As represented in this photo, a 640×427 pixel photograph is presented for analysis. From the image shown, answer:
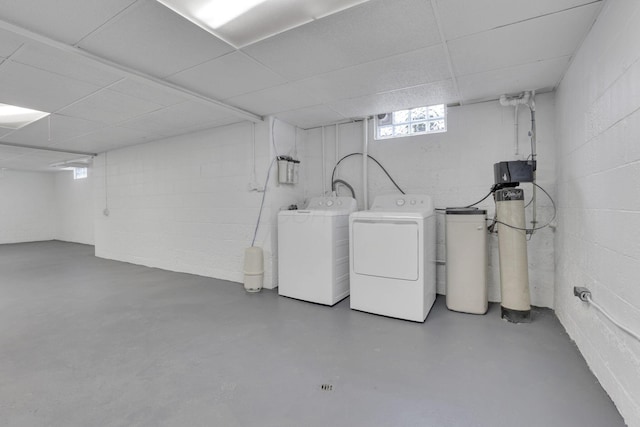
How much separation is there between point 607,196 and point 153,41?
300cm

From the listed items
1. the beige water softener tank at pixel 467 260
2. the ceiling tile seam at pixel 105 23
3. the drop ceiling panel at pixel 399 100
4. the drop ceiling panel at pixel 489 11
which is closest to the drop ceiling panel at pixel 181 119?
the ceiling tile seam at pixel 105 23

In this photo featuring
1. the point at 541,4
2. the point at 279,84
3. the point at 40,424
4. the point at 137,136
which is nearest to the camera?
the point at 40,424

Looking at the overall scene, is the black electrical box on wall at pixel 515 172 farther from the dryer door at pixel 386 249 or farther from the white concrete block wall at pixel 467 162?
the dryer door at pixel 386 249

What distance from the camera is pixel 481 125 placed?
3.19 metres

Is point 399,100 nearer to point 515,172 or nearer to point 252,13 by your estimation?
point 515,172

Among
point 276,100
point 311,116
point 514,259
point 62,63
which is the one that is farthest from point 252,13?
point 514,259

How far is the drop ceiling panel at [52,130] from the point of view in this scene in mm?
3750

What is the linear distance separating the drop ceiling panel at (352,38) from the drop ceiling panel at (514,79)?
2.87 ft

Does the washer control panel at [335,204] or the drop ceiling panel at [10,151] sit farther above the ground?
the drop ceiling panel at [10,151]

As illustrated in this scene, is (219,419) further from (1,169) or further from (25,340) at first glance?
(1,169)

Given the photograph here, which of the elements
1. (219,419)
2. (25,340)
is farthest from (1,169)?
(219,419)

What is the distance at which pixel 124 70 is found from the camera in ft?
7.75

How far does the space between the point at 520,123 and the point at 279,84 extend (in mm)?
2504

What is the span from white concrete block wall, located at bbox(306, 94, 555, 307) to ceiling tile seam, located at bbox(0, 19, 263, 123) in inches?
61.4
